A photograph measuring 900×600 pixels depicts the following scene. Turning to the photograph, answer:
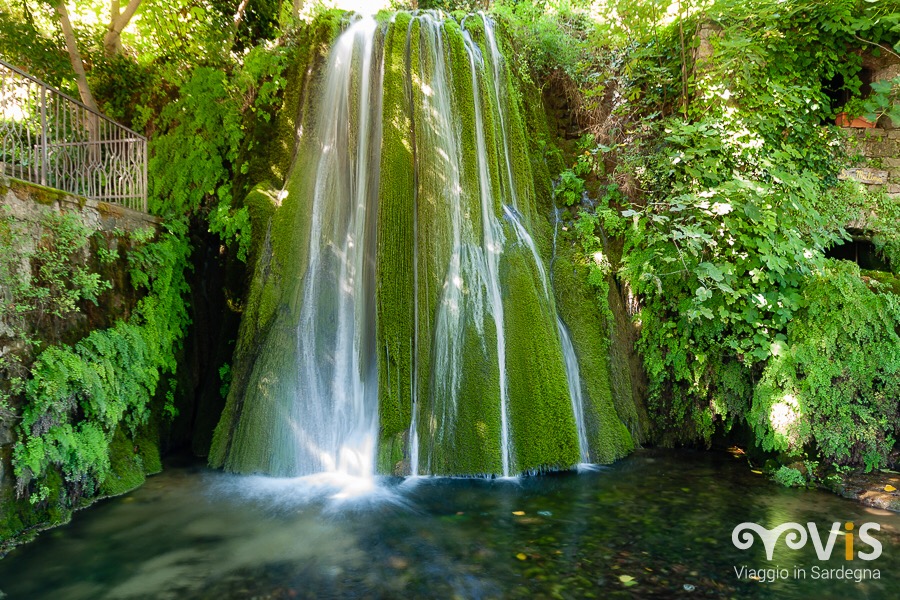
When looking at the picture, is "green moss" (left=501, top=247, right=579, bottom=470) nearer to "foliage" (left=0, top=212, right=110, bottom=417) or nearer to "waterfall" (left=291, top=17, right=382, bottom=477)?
"waterfall" (left=291, top=17, right=382, bottom=477)

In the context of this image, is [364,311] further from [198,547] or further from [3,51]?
[3,51]

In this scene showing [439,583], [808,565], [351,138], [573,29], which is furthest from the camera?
[573,29]

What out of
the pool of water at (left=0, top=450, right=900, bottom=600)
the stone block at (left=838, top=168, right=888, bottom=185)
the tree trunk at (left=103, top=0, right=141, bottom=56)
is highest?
the tree trunk at (left=103, top=0, right=141, bottom=56)

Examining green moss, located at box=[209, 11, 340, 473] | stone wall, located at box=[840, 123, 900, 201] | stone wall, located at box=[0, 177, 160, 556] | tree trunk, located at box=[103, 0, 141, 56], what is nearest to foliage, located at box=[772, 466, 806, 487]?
stone wall, located at box=[840, 123, 900, 201]

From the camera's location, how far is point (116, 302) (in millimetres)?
6398

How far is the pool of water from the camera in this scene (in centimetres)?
416

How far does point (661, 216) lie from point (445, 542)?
190 inches

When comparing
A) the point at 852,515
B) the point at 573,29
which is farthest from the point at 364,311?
the point at 573,29

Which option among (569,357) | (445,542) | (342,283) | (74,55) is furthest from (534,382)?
(74,55)

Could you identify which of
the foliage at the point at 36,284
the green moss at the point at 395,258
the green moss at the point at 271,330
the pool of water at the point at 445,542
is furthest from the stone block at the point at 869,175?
the foliage at the point at 36,284

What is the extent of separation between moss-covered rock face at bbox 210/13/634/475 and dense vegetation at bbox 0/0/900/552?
85 centimetres

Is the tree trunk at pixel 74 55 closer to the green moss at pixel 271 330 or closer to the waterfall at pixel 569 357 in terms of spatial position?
the green moss at pixel 271 330

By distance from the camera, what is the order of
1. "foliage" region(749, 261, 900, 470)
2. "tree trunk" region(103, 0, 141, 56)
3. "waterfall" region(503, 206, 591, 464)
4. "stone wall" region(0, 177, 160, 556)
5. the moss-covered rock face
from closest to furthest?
"stone wall" region(0, 177, 160, 556)
"foliage" region(749, 261, 900, 470)
the moss-covered rock face
"waterfall" region(503, 206, 591, 464)
"tree trunk" region(103, 0, 141, 56)

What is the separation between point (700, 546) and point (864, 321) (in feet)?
11.0
